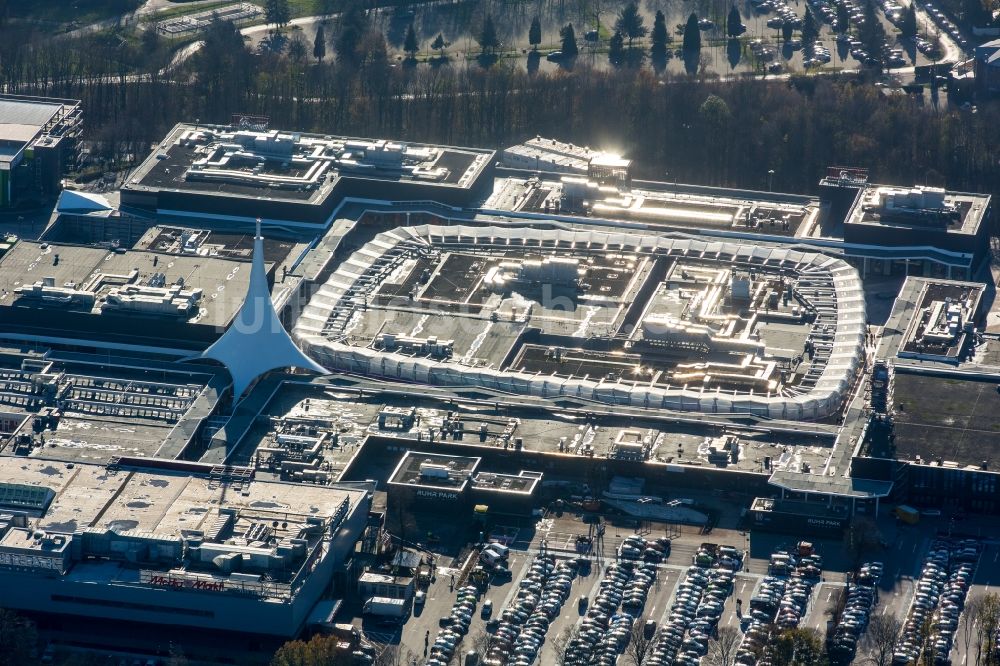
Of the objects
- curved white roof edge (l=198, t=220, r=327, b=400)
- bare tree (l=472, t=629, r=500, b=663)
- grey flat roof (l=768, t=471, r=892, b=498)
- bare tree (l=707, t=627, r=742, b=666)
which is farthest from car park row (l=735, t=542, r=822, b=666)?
curved white roof edge (l=198, t=220, r=327, b=400)

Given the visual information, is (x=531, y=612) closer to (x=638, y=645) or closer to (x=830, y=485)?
(x=638, y=645)

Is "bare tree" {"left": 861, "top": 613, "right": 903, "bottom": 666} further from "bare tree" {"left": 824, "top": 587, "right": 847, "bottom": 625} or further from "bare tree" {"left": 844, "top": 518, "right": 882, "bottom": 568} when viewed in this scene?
"bare tree" {"left": 844, "top": 518, "right": 882, "bottom": 568}

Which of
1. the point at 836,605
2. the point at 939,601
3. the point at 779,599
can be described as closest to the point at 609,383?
the point at 779,599

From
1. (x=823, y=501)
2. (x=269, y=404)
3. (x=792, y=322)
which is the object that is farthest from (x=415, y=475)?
(x=792, y=322)

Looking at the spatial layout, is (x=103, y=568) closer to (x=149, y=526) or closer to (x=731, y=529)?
(x=149, y=526)

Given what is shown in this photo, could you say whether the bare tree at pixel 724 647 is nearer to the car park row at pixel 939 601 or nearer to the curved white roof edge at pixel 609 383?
the car park row at pixel 939 601

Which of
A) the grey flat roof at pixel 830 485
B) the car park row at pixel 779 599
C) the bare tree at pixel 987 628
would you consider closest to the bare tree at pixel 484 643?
the car park row at pixel 779 599

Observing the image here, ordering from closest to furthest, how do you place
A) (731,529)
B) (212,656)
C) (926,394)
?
(212,656), (731,529), (926,394)
